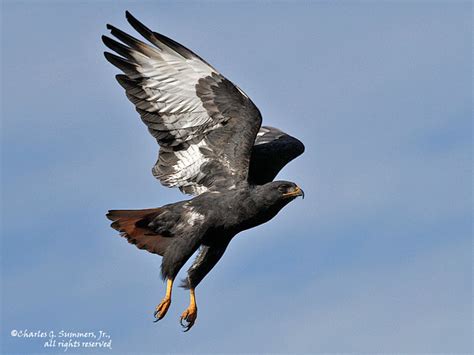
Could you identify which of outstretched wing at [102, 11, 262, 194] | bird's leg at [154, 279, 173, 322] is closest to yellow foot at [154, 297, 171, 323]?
bird's leg at [154, 279, 173, 322]

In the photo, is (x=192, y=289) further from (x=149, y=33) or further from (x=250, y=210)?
(x=149, y=33)

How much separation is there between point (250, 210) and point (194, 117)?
1932 mm

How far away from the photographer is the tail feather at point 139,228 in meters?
14.0

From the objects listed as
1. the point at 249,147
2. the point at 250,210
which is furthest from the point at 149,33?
the point at 250,210

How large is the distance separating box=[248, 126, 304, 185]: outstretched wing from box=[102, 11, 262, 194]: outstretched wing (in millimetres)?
1206

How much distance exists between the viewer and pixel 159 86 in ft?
48.5

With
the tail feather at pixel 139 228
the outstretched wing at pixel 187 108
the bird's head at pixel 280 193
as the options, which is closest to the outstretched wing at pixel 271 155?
the outstretched wing at pixel 187 108

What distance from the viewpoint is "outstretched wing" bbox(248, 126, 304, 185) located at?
16.3 m

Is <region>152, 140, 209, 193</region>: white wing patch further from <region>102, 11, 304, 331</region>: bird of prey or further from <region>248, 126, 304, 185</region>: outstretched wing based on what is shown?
<region>248, 126, 304, 185</region>: outstretched wing

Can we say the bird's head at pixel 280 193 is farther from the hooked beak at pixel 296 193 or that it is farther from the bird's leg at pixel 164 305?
the bird's leg at pixel 164 305

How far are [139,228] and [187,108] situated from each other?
204cm

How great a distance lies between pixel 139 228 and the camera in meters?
14.1

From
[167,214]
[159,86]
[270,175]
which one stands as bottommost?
[167,214]

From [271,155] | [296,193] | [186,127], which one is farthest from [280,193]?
[271,155]
